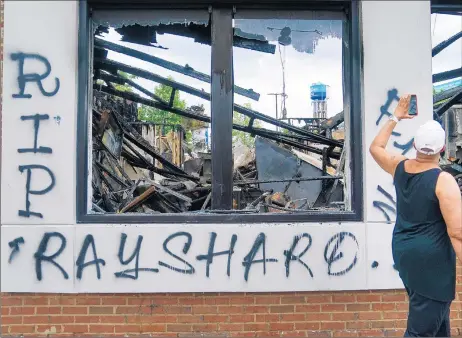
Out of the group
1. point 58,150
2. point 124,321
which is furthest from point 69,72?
point 124,321

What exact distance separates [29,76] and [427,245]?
314 cm

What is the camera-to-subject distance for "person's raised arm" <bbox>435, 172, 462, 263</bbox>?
9.85 feet

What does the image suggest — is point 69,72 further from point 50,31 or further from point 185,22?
point 185,22

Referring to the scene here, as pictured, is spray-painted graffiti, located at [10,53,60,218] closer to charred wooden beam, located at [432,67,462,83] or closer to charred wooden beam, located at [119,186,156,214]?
charred wooden beam, located at [119,186,156,214]

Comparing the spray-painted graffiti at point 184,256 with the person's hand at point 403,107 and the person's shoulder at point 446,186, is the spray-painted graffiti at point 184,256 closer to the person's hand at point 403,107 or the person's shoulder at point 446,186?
the person's hand at point 403,107

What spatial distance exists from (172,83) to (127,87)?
652mm

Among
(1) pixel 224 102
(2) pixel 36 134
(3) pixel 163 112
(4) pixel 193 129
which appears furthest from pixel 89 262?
(4) pixel 193 129

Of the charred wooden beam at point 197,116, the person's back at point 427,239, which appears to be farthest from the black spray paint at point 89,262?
the person's back at point 427,239

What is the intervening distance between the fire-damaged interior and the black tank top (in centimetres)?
118

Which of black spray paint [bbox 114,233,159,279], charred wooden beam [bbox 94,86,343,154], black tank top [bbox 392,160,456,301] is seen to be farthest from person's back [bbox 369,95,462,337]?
charred wooden beam [bbox 94,86,343,154]

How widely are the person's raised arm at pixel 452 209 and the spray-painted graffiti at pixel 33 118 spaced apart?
2.80 meters

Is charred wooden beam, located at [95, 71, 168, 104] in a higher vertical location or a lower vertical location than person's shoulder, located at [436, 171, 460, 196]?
higher

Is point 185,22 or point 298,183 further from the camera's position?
point 298,183

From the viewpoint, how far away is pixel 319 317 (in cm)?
428
